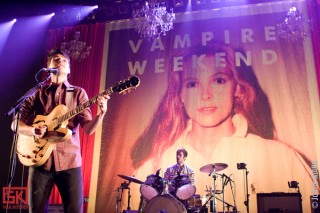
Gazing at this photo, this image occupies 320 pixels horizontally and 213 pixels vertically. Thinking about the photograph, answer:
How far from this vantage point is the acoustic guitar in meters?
2.72

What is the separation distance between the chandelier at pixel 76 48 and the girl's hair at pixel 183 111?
2288 millimetres

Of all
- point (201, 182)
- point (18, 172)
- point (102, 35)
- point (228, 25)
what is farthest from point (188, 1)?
point (18, 172)

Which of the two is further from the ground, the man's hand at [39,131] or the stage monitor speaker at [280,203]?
the man's hand at [39,131]

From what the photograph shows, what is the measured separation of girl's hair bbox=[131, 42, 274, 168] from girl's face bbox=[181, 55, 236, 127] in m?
0.13

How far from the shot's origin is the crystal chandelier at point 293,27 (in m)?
7.21

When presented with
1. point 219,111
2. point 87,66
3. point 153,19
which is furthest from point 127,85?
point 87,66

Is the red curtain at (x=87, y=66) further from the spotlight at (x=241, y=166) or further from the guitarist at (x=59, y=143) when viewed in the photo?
the guitarist at (x=59, y=143)

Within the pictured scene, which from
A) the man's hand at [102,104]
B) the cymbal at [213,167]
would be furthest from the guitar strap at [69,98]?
the cymbal at [213,167]

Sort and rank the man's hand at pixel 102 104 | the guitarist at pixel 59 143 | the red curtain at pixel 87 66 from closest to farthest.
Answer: the guitarist at pixel 59 143, the man's hand at pixel 102 104, the red curtain at pixel 87 66

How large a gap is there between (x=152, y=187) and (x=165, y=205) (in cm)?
56

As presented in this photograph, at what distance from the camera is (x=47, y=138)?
282 cm

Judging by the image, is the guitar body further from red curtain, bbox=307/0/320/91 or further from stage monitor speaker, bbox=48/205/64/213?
red curtain, bbox=307/0/320/91

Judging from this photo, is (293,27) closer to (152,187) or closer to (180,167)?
(180,167)

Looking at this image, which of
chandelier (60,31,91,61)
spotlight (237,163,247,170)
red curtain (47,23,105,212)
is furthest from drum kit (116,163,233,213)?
chandelier (60,31,91,61)
